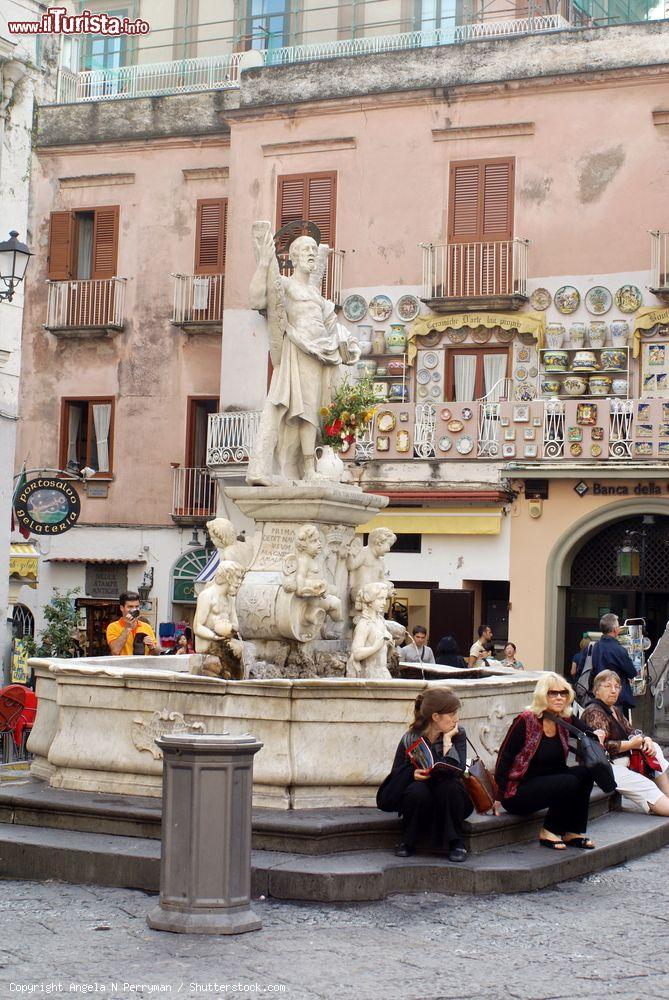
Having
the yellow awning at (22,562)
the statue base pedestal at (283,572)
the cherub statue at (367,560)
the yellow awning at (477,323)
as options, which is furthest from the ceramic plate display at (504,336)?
the cherub statue at (367,560)

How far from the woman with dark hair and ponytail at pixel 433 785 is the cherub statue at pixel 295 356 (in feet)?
11.9

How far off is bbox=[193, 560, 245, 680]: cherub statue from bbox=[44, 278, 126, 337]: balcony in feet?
65.4

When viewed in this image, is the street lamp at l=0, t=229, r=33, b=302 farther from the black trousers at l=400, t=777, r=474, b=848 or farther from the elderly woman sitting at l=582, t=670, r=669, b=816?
the black trousers at l=400, t=777, r=474, b=848

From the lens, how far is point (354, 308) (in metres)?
28.4

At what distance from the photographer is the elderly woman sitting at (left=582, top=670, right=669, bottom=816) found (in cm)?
1151

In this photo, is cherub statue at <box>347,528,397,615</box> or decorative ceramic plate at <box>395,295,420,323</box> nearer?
cherub statue at <box>347,528,397,615</box>

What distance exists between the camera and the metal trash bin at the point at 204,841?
752 centimetres

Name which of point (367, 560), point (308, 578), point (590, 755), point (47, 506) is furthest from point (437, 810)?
point (47, 506)

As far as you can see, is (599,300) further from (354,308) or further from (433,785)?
Result: (433,785)

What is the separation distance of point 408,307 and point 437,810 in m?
19.8

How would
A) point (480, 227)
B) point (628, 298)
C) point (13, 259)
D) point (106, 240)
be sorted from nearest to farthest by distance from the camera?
point (13, 259)
point (628, 298)
point (480, 227)
point (106, 240)

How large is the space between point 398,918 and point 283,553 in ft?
13.5

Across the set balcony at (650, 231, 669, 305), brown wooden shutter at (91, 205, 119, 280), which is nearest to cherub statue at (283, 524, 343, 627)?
balcony at (650, 231, 669, 305)

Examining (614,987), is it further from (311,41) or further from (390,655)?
(311,41)
